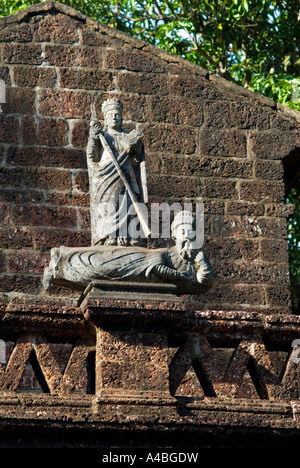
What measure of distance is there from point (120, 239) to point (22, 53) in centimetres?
323

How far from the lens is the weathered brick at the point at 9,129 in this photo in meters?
11.3

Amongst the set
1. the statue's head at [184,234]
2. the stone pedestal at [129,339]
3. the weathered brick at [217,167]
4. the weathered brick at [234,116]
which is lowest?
the stone pedestal at [129,339]

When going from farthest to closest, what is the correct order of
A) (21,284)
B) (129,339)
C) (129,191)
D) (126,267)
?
(21,284) → (129,191) → (126,267) → (129,339)

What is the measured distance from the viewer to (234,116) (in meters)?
11.8

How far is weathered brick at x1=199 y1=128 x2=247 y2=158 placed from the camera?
11648 mm

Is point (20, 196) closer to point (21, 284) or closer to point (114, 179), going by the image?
point (21, 284)

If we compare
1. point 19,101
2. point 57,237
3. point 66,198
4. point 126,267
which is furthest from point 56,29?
point 126,267

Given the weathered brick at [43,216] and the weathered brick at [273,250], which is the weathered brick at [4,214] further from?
the weathered brick at [273,250]

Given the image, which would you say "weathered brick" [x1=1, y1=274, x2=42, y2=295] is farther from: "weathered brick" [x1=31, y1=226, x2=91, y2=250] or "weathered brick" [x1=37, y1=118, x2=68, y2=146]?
"weathered brick" [x1=37, y1=118, x2=68, y2=146]

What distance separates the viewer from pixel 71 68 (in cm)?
1172

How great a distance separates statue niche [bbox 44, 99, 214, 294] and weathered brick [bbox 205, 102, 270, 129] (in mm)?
1807

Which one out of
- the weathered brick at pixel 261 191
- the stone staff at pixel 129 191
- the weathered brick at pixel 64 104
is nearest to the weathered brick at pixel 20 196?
the weathered brick at pixel 64 104
